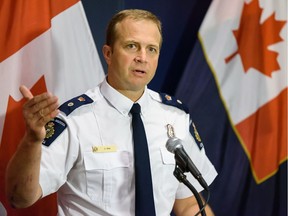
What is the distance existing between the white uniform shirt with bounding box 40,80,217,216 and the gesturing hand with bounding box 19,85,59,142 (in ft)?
0.95

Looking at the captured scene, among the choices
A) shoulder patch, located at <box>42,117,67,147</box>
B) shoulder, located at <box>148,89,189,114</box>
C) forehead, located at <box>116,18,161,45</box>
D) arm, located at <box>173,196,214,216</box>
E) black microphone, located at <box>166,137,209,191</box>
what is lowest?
arm, located at <box>173,196,214,216</box>

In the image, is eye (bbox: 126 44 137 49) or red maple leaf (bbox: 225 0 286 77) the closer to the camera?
eye (bbox: 126 44 137 49)

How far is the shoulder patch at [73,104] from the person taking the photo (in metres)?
1.47

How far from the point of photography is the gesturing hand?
3.41 ft

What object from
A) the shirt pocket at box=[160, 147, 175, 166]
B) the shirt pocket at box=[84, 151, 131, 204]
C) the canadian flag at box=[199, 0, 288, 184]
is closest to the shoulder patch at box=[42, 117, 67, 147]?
the shirt pocket at box=[84, 151, 131, 204]

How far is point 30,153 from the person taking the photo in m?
1.18

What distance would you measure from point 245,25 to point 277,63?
0.67 ft

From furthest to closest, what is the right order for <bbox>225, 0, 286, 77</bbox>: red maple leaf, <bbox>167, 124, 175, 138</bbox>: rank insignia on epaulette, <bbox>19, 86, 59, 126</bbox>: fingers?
1. <bbox>225, 0, 286, 77</bbox>: red maple leaf
2. <bbox>167, 124, 175, 138</bbox>: rank insignia on epaulette
3. <bbox>19, 86, 59, 126</bbox>: fingers

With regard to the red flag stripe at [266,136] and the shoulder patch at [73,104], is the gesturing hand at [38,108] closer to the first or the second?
the shoulder patch at [73,104]

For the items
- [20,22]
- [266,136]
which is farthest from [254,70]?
[20,22]

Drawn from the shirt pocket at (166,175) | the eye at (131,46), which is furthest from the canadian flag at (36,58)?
the shirt pocket at (166,175)

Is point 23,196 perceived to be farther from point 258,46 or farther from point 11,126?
point 258,46

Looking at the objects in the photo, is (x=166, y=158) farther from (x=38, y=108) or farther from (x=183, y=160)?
(x=38, y=108)

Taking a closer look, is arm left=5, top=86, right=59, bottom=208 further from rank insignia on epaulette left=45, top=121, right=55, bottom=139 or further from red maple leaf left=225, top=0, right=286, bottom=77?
red maple leaf left=225, top=0, right=286, bottom=77
